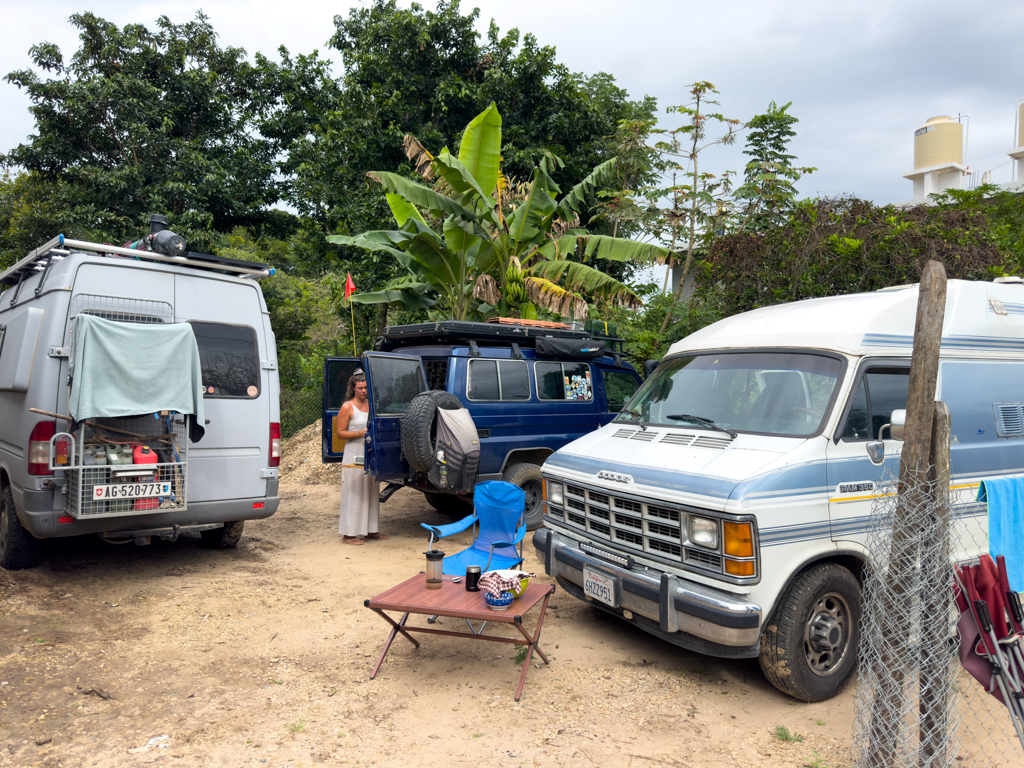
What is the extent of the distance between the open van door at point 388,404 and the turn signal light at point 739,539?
4201 mm

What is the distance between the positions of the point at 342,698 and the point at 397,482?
3.74m

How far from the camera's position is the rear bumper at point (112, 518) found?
5.55 m

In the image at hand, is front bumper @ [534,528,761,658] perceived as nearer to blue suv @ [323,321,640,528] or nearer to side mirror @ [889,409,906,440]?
side mirror @ [889,409,906,440]

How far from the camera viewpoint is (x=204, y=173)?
16.6 meters

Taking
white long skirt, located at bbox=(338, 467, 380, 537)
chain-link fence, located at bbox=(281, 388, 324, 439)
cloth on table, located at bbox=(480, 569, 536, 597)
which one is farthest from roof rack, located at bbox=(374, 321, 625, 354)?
chain-link fence, located at bbox=(281, 388, 324, 439)

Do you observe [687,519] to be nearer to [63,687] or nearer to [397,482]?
[63,687]

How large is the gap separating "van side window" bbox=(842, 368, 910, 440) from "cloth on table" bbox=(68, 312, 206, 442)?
5148 millimetres

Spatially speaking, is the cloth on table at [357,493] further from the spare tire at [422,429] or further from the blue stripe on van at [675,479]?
the blue stripe on van at [675,479]

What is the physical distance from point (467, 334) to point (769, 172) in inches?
350

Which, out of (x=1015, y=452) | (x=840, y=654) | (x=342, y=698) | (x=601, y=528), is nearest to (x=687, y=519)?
(x=601, y=528)

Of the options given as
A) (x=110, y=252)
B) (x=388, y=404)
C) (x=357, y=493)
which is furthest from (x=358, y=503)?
(x=110, y=252)

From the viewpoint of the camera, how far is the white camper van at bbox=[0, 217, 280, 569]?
18.3 ft

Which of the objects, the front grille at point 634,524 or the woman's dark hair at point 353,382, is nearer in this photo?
the front grille at point 634,524

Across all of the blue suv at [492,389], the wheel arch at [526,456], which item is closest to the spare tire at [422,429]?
the blue suv at [492,389]
